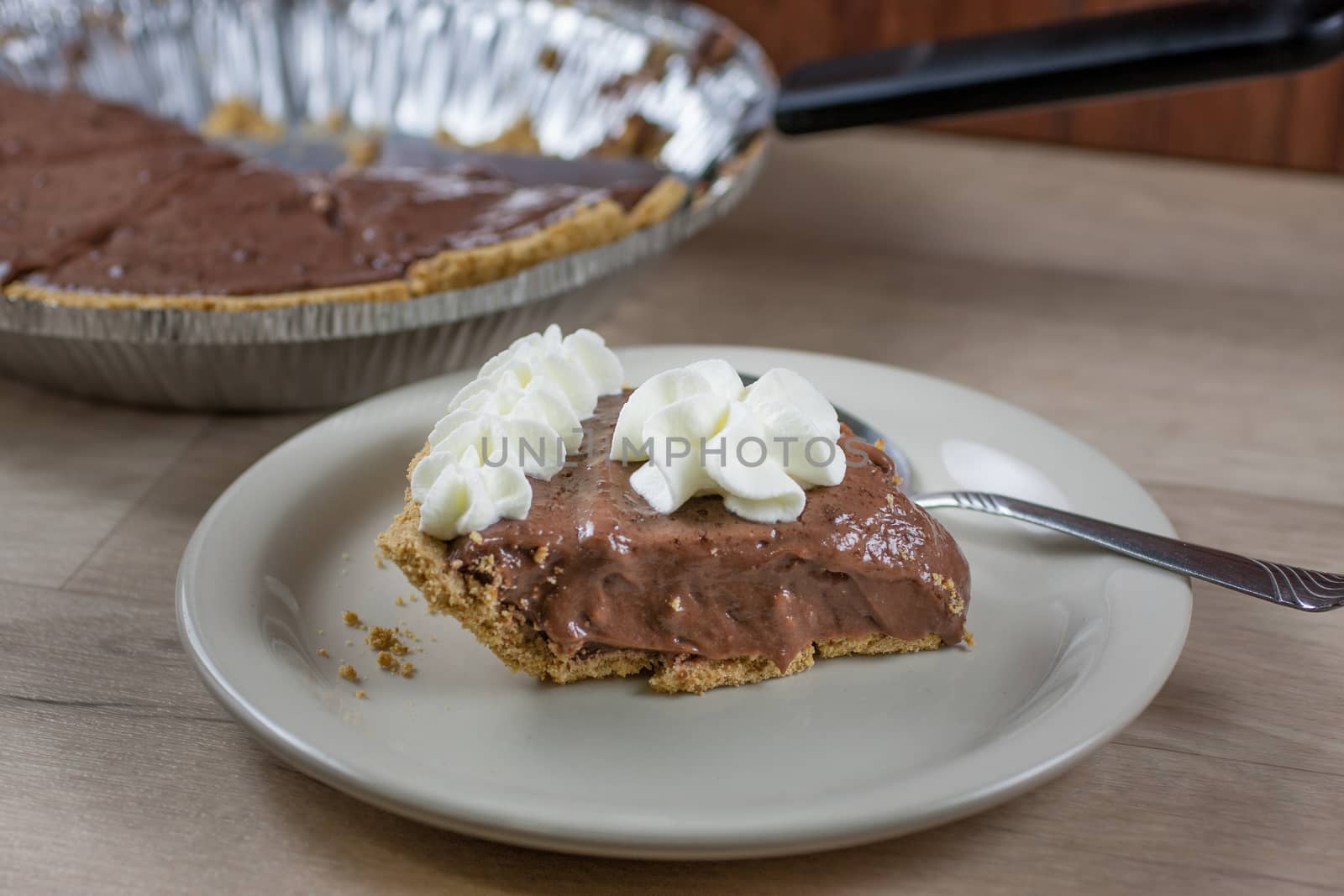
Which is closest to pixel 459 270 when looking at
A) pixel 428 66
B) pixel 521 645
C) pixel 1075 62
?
pixel 521 645

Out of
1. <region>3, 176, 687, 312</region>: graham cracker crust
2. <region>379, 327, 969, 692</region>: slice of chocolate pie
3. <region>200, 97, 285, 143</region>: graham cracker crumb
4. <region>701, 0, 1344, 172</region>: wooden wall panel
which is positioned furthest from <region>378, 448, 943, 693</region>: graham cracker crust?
<region>701, 0, 1344, 172</region>: wooden wall panel

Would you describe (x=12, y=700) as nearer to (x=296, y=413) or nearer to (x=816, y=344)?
(x=296, y=413)

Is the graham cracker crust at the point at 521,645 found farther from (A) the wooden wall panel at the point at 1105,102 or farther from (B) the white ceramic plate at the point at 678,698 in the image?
(A) the wooden wall panel at the point at 1105,102

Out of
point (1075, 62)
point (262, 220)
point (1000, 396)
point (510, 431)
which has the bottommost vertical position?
point (1000, 396)

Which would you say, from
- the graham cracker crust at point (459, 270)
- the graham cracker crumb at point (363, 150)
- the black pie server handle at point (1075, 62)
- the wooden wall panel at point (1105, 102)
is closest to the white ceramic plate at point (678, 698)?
the graham cracker crust at point (459, 270)

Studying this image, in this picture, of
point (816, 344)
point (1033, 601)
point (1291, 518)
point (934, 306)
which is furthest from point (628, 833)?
point (934, 306)

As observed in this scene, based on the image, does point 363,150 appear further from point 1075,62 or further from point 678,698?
point 678,698

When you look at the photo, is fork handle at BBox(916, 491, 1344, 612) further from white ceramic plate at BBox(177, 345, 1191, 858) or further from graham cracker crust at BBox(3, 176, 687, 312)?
graham cracker crust at BBox(3, 176, 687, 312)

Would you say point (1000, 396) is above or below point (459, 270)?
below
